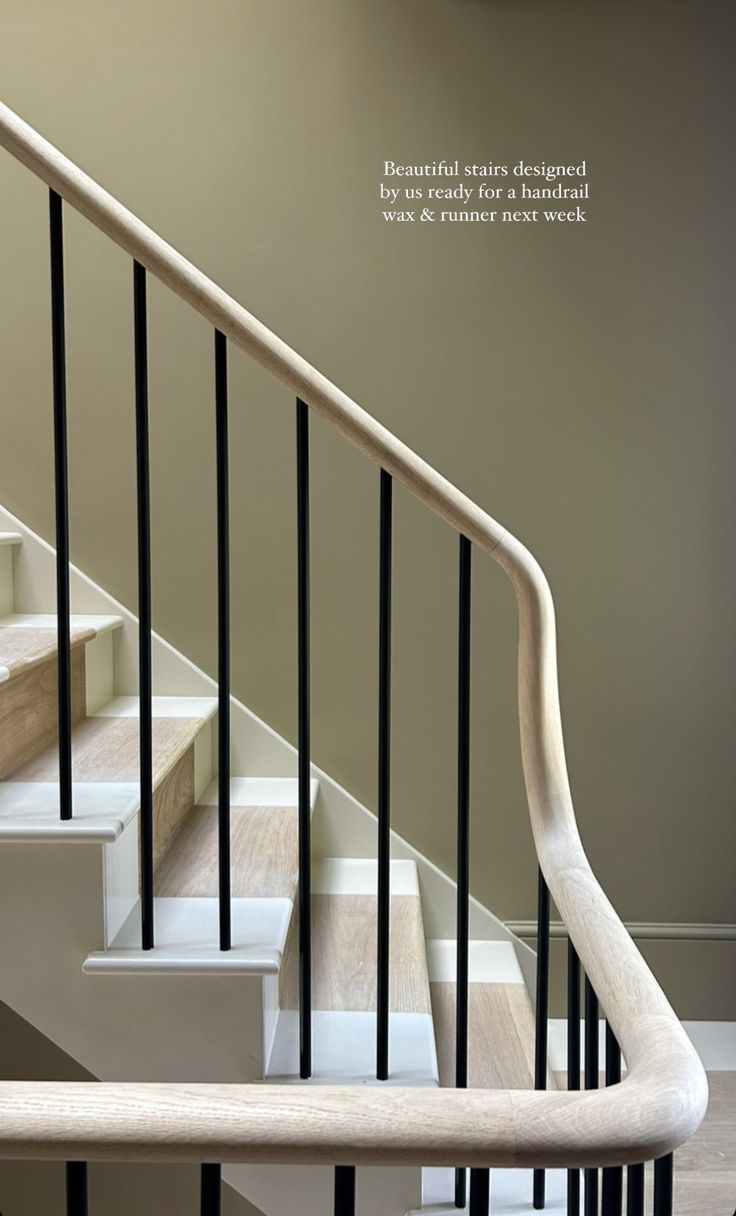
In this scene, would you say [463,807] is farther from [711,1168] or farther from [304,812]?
[711,1168]

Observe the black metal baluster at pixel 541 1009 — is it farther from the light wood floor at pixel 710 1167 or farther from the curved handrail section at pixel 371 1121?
the curved handrail section at pixel 371 1121

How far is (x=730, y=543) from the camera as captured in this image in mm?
2510

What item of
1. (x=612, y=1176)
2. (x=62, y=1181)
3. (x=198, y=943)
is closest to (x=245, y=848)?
(x=198, y=943)

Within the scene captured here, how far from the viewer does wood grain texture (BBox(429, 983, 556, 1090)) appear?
179cm

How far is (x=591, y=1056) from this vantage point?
3.34 feet

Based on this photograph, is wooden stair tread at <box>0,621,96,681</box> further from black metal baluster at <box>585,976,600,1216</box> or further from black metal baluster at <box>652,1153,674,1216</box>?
black metal baluster at <box>652,1153,674,1216</box>

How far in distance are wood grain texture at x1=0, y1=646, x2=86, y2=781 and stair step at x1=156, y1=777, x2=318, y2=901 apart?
33cm

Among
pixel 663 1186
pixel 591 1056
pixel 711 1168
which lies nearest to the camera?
pixel 663 1186

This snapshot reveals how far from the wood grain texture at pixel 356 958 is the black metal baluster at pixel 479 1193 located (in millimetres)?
979

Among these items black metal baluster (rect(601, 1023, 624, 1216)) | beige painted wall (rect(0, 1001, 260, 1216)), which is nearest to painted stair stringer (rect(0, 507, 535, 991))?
beige painted wall (rect(0, 1001, 260, 1216))

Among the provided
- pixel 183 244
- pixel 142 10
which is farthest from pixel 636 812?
pixel 142 10

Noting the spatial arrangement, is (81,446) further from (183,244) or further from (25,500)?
(183,244)

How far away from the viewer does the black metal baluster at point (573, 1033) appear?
110 centimetres

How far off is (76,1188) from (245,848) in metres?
1.24
